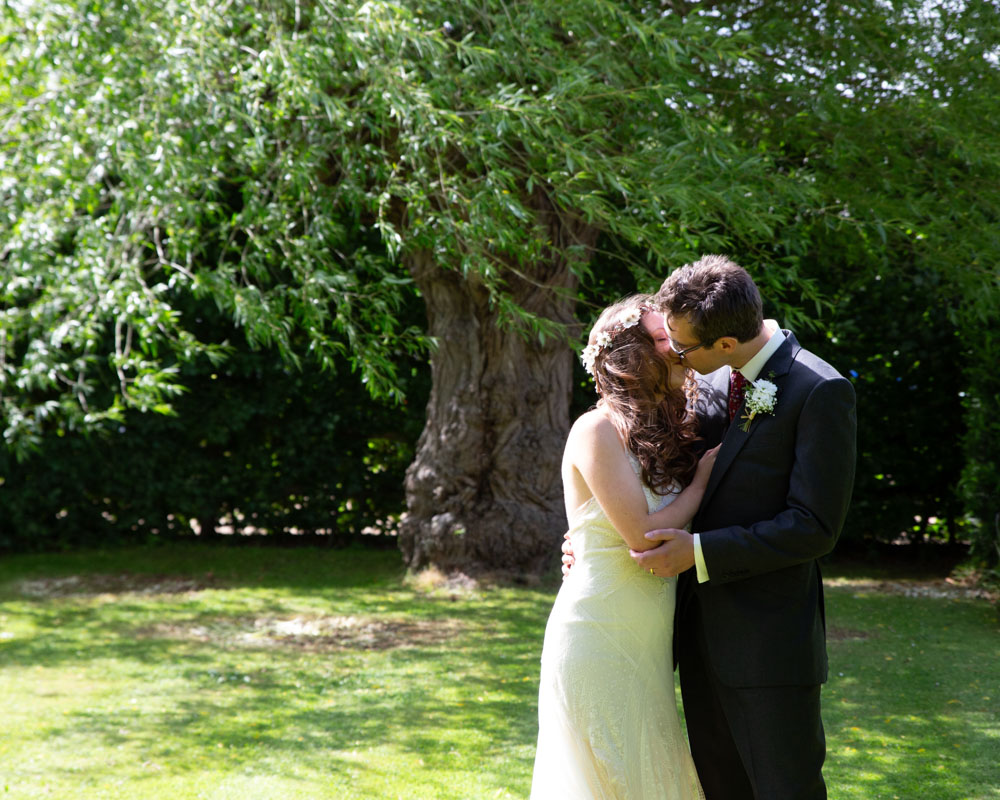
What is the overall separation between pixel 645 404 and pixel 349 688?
11.7 ft

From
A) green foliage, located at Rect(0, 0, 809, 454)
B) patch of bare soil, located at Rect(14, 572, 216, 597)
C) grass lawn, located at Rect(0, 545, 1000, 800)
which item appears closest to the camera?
grass lawn, located at Rect(0, 545, 1000, 800)

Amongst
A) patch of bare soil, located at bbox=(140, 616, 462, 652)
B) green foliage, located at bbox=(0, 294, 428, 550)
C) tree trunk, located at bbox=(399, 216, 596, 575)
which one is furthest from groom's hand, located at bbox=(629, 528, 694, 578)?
green foliage, located at bbox=(0, 294, 428, 550)

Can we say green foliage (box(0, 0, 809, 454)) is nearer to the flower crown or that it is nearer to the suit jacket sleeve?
the flower crown

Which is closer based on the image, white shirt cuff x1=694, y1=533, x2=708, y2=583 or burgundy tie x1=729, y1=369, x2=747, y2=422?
white shirt cuff x1=694, y1=533, x2=708, y2=583

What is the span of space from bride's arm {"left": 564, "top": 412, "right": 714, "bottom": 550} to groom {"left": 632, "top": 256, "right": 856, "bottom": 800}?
6 centimetres

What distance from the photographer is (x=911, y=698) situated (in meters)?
5.29

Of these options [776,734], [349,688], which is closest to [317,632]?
[349,688]

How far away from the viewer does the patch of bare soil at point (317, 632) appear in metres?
6.73

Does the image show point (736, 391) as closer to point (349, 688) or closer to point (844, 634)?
point (349, 688)

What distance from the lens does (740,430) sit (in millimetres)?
2758

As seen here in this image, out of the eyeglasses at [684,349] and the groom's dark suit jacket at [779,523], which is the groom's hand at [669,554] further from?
the eyeglasses at [684,349]

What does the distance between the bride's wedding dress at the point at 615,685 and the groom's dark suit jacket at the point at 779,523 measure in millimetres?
213

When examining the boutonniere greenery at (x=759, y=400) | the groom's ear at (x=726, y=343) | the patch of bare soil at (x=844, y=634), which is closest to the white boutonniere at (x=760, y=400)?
the boutonniere greenery at (x=759, y=400)

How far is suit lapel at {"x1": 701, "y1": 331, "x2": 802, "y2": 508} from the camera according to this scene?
8.98ft
